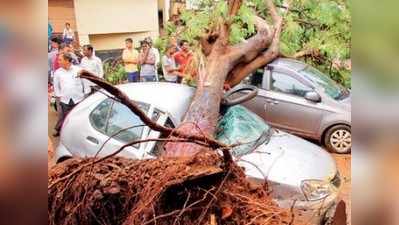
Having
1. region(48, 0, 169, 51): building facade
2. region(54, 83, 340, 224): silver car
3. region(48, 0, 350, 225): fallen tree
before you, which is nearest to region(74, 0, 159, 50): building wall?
region(48, 0, 169, 51): building facade

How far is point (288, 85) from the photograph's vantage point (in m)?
2.55

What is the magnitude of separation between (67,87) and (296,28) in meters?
1.07

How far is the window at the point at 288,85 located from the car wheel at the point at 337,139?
28 centimetres

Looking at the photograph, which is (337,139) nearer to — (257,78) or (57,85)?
(257,78)

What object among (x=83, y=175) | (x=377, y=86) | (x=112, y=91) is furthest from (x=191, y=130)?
(x=377, y=86)

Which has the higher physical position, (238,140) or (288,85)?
(288,85)

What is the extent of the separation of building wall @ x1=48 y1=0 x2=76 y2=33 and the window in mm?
1017

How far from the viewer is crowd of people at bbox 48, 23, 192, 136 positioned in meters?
2.09

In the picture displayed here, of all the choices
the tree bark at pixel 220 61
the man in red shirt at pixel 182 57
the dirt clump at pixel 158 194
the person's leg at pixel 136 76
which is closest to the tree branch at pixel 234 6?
the tree bark at pixel 220 61

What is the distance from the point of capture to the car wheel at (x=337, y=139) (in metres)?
2.15

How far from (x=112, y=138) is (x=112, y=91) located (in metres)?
0.81

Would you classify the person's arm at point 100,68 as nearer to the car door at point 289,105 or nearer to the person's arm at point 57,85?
the person's arm at point 57,85

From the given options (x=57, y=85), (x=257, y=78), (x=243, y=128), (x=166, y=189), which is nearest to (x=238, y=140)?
(x=243, y=128)

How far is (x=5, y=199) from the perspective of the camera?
0.89 meters
